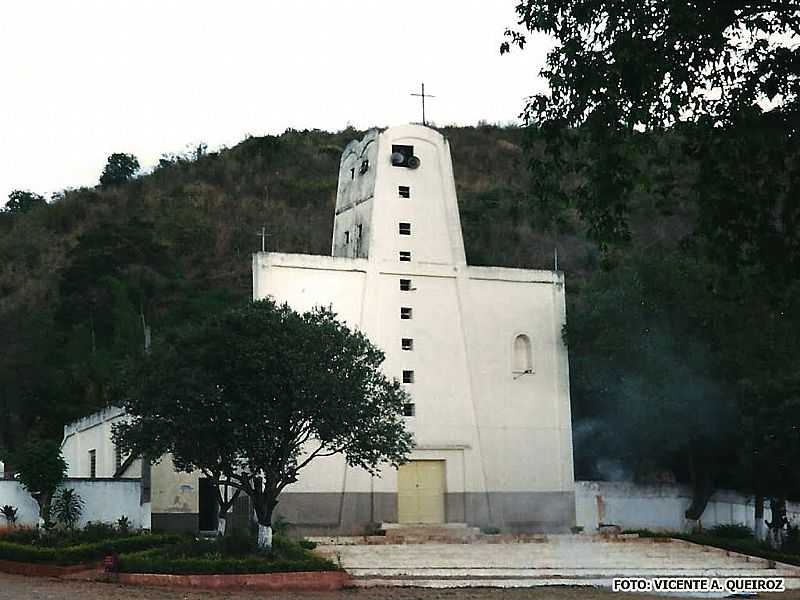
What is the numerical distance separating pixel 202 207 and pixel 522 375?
50.3 meters

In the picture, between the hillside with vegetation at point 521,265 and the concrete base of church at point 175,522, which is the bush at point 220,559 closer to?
the hillside with vegetation at point 521,265

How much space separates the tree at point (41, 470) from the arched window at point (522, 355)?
546 inches

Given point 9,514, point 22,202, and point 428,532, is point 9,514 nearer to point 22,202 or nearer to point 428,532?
point 428,532

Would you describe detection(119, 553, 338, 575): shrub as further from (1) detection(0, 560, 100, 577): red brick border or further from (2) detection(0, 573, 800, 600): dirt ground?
(1) detection(0, 560, 100, 577): red brick border

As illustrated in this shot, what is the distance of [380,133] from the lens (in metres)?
33.1

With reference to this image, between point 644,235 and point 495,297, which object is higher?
point 644,235

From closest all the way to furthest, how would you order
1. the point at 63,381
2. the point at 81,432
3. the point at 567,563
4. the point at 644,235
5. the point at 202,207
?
1. the point at 567,563
2. the point at 81,432
3. the point at 63,381
4. the point at 644,235
5. the point at 202,207

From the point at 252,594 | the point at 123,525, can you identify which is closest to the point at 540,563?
the point at 252,594

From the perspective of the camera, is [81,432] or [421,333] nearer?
[421,333]

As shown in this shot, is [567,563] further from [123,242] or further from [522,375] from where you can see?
[123,242]

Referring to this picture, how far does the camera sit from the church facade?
3125cm

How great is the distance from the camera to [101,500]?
2677cm

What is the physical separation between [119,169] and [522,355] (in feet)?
213

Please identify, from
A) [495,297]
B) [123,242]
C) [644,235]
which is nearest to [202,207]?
[123,242]
